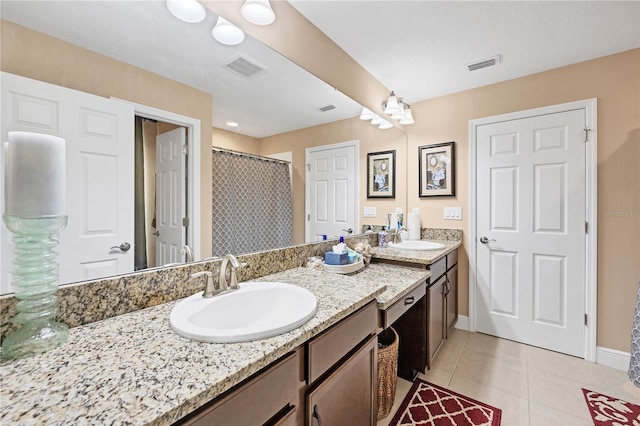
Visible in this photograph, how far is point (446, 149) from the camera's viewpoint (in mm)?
2713

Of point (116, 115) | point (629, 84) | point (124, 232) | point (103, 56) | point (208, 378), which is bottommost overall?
point (208, 378)

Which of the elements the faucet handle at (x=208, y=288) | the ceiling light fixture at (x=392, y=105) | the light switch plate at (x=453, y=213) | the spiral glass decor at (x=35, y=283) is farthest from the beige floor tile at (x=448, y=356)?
the spiral glass decor at (x=35, y=283)

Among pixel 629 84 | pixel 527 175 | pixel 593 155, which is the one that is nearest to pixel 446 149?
pixel 527 175

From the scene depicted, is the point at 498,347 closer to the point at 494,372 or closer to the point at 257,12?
the point at 494,372

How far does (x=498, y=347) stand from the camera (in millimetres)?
2312

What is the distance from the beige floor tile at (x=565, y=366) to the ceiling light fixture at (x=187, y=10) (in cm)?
300

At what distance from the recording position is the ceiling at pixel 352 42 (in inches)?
34.6

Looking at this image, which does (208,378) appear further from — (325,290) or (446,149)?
(446,149)

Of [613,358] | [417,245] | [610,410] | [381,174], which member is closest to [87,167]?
[381,174]

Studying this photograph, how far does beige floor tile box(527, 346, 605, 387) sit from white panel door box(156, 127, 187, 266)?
2556 mm

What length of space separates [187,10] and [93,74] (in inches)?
19.9

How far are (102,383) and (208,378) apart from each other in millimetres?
200

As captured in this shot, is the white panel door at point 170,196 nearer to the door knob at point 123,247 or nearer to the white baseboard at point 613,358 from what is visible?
the door knob at point 123,247

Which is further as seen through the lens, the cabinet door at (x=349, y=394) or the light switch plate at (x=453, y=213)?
the light switch plate at (x=453, y=213)
